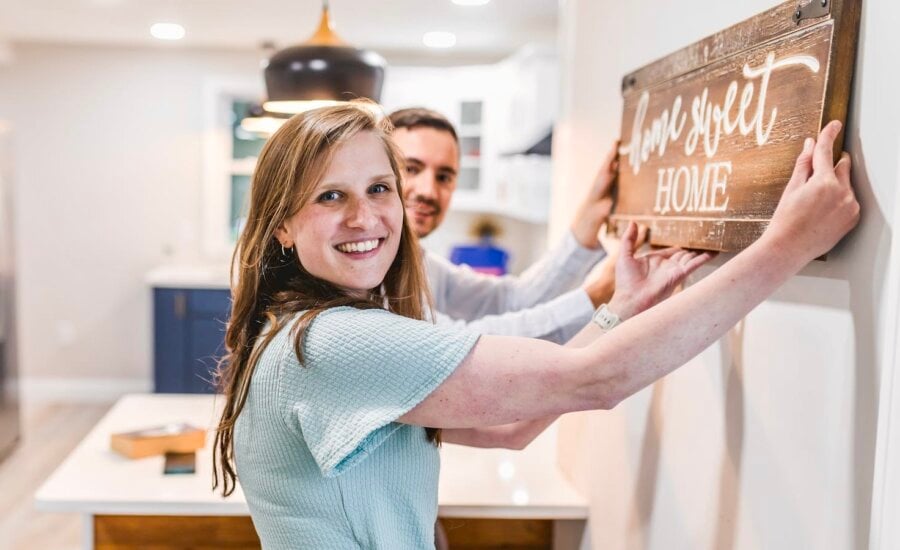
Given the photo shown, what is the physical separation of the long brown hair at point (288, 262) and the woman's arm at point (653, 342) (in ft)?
0.63

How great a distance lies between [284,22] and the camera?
15.4ft

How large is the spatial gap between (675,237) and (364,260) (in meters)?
0.47

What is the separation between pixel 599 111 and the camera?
1.90 metres

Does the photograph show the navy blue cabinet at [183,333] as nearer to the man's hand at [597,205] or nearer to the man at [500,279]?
the man at [500,279]

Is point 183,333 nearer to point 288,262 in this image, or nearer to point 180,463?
point 180,463

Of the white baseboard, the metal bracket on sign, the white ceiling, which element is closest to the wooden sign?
the metal bracket on sign

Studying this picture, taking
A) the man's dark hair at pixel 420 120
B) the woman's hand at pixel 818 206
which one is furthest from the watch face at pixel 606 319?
the man's dark hair at pixel 420 120

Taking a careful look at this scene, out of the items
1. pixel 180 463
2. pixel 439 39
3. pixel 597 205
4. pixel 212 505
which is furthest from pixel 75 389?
pixel 597 205

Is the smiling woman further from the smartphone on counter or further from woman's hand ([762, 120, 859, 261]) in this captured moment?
the smartphone on counter

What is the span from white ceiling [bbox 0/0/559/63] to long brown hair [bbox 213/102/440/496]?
2996 mm

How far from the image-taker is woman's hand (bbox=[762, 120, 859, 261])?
90 centimetres

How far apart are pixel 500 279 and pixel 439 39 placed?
3.10 meters

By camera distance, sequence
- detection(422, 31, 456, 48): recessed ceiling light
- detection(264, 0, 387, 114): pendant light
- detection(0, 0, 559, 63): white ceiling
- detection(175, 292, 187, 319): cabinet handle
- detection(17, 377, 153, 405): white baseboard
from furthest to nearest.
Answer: detection(17, 377, 153, 405): white baseboard < detection(175, 292, 187, 319): cabinet handle < detection(422, 31, 456, 48): recessed ceiling light < detection(0, 0, 559, 63): white ceiling < detection(264, 0, 387, 114): pendant light

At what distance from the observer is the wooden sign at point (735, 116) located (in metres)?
0.94
